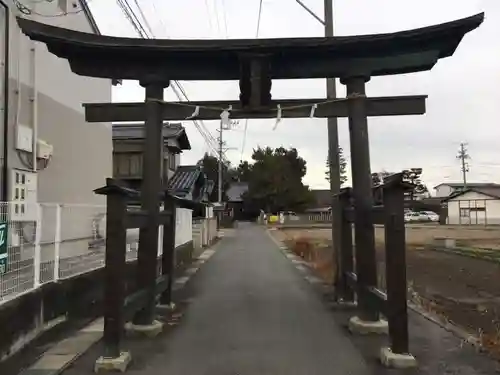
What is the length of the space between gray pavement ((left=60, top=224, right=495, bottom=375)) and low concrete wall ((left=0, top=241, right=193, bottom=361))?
0.69 m

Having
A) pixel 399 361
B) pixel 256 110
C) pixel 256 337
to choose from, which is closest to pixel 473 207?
pixel 256 110

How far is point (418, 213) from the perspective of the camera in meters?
74.6

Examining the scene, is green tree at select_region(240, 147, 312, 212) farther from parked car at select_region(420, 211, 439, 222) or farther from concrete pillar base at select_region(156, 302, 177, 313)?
concrete pillar base at select_region(156, 302, 177, 313)

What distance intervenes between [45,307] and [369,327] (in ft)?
13.6

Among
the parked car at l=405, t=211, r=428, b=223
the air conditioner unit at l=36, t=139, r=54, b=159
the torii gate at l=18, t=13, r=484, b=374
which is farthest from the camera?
the parked car at l=405, t=211, r=428, b=223

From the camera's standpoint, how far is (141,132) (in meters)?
26.4

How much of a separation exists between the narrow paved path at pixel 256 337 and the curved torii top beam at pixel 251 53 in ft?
12.1

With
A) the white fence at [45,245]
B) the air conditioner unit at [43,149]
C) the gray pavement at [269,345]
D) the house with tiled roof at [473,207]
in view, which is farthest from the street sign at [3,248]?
the house with tiled roof at [473,207]

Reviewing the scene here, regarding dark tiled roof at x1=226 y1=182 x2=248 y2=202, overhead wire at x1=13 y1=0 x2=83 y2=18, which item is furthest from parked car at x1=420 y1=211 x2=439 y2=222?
overhead wire at x1=13 y1=0 x2=83 y2=18

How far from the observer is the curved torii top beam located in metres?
7.25

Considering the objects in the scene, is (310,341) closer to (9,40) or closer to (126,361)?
(126,361)

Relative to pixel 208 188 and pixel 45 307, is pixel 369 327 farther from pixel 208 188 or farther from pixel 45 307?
pixel 208 188

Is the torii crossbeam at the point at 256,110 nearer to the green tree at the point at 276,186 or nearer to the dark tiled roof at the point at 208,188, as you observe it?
the dark tiled roof at the point at 208,188

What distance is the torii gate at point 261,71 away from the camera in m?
7.23
